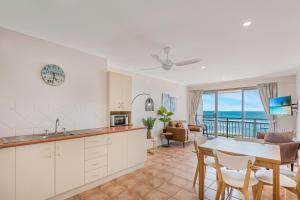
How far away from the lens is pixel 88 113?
3.13 m

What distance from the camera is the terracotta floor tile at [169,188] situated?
2.46 metres

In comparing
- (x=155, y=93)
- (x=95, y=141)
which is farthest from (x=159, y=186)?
(x=155, y=93)

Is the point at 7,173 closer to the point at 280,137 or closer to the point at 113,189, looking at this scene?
the point at 113,189

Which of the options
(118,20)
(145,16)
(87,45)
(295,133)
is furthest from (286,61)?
(87,45)

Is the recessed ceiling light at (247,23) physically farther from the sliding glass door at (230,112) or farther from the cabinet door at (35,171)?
the sliding glass door at (230,112)

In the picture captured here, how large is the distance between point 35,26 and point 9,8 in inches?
15.0

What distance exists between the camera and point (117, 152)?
9.95ft

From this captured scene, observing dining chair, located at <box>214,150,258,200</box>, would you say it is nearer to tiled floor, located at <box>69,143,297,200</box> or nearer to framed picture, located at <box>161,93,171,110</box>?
tiled floor, located at <box>69,143,297,200</box>

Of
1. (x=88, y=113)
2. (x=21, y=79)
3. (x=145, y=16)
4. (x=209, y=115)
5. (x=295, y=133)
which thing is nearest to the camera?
(x=145, y=16)

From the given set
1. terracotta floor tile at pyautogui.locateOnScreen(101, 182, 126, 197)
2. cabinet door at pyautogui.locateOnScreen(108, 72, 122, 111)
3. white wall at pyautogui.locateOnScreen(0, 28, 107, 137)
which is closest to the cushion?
terracotta floor tile at pyautogui.locateOnScreen(101, 182, 126, 197)

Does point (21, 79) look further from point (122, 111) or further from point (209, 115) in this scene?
point (209, 115)

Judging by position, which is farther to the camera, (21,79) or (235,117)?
(235,117)

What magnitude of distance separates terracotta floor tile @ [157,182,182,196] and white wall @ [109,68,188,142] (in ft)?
7.36

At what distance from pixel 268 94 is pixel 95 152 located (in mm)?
5959
